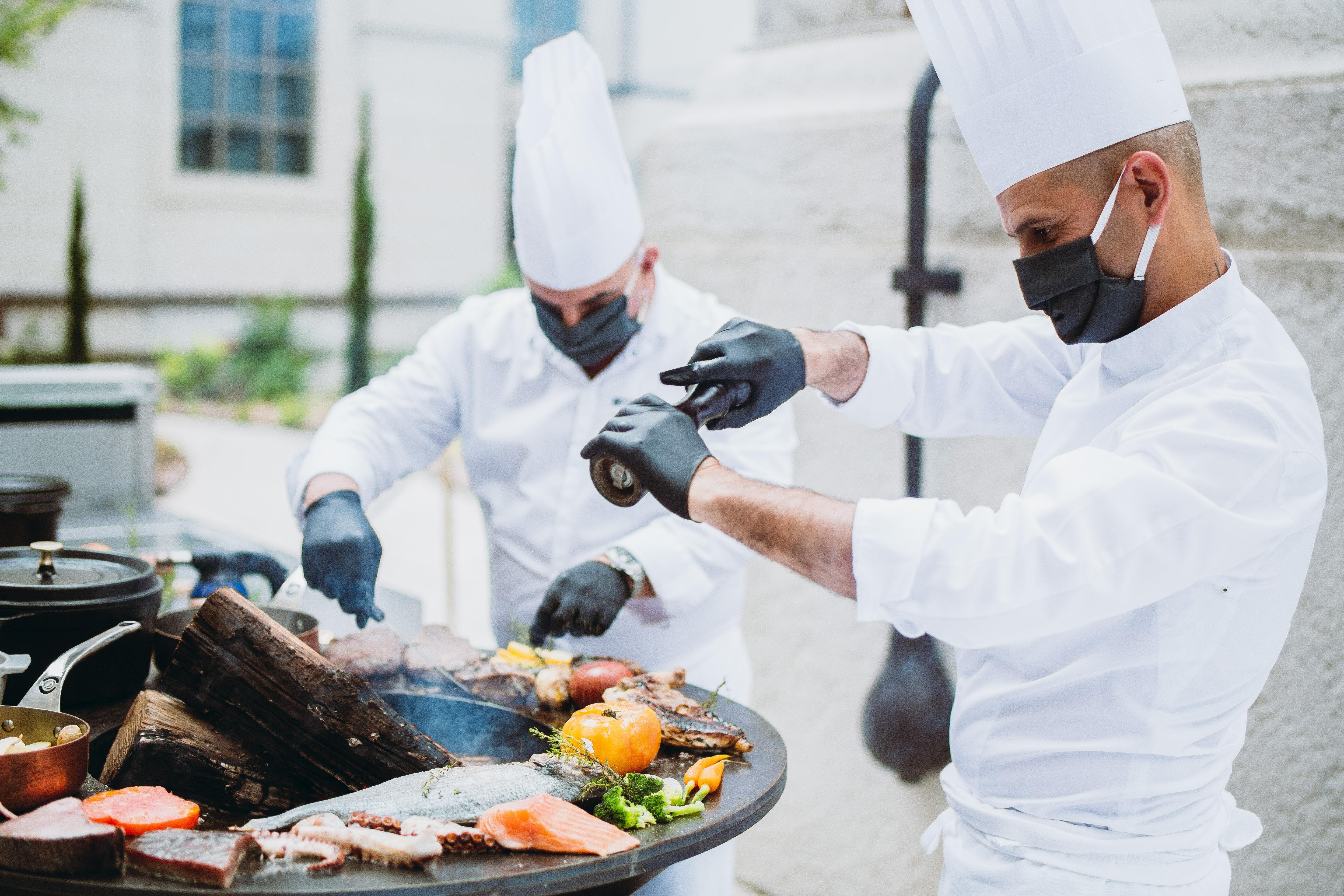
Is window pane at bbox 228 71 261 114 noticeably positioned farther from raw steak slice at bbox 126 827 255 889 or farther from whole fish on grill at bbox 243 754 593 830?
raw steak slice at bbox 126 827 255 889

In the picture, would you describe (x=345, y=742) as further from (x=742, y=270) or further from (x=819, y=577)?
(x=742, y=270)

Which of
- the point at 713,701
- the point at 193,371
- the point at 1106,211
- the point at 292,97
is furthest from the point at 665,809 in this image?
the point at 292,97

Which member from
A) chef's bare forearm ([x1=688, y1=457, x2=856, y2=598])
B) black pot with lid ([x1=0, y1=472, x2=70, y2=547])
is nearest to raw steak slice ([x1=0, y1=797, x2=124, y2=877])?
chef's bare forearm ([x1=688, y1=457, x2=856, y2=598])

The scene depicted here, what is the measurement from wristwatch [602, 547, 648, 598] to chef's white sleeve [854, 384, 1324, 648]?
1117 mm

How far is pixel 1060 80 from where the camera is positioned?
171 cm

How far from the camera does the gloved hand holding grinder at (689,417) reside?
1.72m

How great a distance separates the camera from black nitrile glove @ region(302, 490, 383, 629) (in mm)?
2389

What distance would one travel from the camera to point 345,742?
1833 mm

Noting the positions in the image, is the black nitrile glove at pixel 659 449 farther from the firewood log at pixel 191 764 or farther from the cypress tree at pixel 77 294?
the cypress tree at pixel 77 294

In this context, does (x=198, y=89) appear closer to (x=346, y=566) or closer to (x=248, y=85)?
(x=248, y=85)

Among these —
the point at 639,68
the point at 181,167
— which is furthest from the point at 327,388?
the point at 639,68

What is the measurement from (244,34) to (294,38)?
67 centimetres

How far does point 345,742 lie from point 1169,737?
53.5 inches

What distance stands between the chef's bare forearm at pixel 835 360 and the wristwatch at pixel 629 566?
68cm
